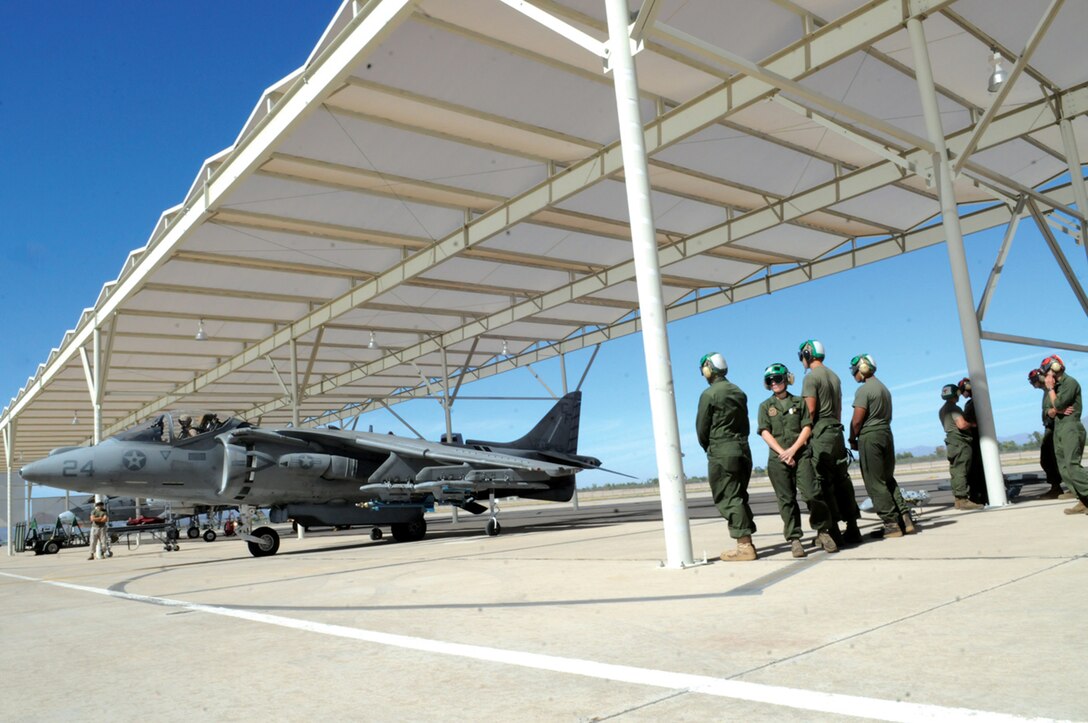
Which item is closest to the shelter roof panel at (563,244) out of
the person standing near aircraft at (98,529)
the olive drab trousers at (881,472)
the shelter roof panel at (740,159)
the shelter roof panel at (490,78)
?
the shelter roof panel at (740,159)

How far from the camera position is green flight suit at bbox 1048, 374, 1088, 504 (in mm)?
7066

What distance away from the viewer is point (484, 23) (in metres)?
10.2

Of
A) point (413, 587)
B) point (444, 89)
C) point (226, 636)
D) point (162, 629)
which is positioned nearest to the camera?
point (226, 636)

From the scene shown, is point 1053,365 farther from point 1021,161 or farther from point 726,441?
point 1021,161

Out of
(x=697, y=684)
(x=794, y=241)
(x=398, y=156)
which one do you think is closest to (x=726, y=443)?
(x=697, y=684)

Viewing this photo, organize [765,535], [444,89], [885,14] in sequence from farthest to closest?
[444,89]
[885,14]
[765,535]

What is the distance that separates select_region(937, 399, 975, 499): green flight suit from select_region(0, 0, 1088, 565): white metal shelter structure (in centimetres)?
48

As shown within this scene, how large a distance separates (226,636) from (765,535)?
5.79 m

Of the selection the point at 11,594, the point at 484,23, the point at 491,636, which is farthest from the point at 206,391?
the point at 491,636

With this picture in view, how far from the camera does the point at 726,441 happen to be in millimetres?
6438

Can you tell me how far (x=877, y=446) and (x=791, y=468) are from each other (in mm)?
1096

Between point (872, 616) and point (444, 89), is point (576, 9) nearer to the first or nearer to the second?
point (444, 89)

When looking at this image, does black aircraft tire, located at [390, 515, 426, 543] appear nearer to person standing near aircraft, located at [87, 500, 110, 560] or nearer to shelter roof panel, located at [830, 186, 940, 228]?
person standing near aircraft, located at [87, 500, 110, 560]

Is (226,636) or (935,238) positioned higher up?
(935,238)
